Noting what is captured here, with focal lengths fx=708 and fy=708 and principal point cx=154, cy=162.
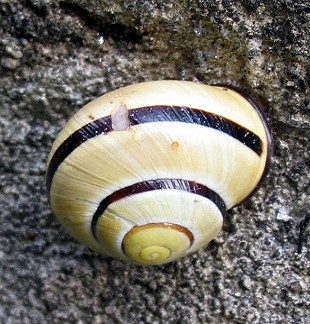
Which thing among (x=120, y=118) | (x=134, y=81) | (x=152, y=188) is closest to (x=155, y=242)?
(x=152, y=188)

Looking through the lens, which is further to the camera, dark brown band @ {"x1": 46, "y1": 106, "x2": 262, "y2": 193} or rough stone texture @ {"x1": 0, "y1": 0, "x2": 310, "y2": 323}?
rough stone texture @ {"x1": 0, "y1": 0, "x2": 310, "y2": 323}

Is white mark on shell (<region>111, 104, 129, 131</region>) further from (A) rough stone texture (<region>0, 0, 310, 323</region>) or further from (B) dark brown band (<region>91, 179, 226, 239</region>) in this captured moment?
(A) rough stone texture (<region>0, 0, 310, 323</region>)

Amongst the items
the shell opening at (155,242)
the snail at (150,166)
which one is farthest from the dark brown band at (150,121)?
the shell opening at (155,242)

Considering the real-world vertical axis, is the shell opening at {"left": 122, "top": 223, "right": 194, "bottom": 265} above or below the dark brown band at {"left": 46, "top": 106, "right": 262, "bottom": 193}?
below

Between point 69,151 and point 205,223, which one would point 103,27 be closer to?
point 69,151

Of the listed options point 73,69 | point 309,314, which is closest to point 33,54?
point 73,69

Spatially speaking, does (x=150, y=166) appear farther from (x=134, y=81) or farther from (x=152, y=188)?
(x=134, y=81)

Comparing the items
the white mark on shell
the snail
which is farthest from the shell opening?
the white mark on shell
